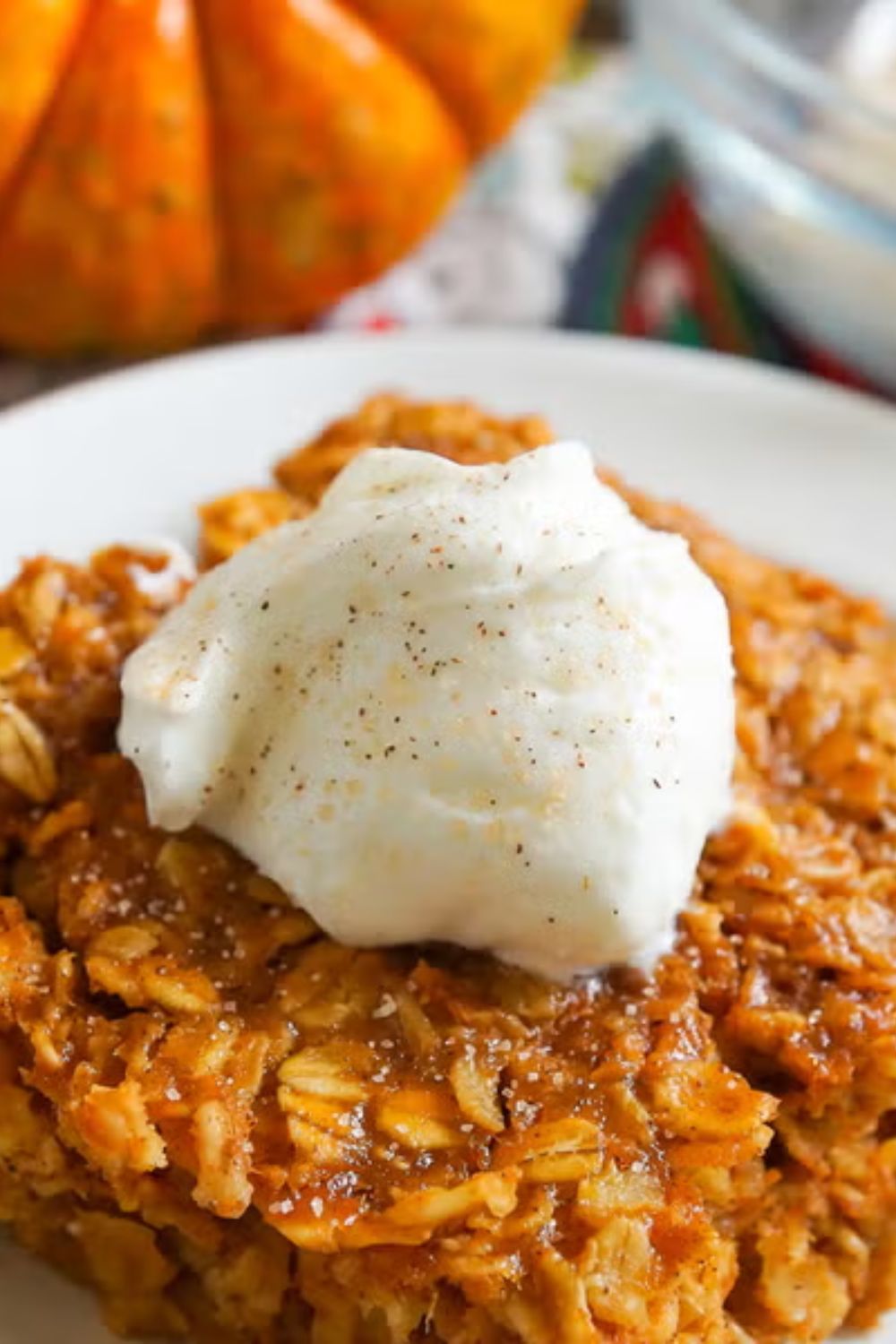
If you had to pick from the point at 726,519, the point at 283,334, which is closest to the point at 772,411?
the point at 726,519

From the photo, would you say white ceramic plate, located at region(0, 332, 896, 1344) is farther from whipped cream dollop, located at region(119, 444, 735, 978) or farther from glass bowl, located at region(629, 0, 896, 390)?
whipped cream dollop, located at region(119, 444, 735, 978)

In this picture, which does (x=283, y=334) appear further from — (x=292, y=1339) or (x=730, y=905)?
(x=292, y=1339)

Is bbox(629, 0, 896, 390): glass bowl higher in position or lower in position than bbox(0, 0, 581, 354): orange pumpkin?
higher

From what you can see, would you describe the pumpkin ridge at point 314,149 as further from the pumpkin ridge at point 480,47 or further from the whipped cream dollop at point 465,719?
the whipped cream dollop at point 465,719

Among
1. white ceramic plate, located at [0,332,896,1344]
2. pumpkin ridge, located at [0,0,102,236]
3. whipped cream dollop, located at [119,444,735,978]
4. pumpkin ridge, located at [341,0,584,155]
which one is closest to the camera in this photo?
whipped cream dollop, located at [119,444,735,978]

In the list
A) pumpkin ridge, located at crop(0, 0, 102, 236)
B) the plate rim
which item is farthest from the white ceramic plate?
pumpkin ridge, located at crop(0, 0, 102, 236)

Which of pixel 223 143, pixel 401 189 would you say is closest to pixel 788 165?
pixel 401 189
